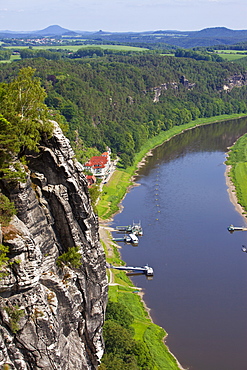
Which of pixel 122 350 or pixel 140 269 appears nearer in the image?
pixel 122 350

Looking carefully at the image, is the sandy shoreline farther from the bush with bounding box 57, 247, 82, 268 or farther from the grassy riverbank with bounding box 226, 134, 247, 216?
the bush with bounding box 57, 247, 82, 268

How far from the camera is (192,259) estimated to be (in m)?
68.4

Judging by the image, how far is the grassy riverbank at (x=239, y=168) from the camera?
9569cm

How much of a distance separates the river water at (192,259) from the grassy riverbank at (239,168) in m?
2.48

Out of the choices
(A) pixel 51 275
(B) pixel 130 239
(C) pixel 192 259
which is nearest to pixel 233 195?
(B) pixel 130 239

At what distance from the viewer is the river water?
51094mm

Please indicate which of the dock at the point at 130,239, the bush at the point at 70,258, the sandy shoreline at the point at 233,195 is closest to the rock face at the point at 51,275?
the bush at the point at 70,258

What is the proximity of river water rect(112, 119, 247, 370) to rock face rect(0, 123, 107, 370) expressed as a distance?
24269 mm

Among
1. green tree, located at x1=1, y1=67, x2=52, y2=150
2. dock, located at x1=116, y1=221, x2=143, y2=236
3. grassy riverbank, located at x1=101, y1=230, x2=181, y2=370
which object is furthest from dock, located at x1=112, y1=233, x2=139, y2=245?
green tree, located at x1=1, y1=67, x2=52, y2=150

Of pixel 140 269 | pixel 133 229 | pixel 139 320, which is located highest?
pixel 133 229

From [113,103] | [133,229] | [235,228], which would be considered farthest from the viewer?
[113,103]

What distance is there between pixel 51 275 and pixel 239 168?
3826 inches

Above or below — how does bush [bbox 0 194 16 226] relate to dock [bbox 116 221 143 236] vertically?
above

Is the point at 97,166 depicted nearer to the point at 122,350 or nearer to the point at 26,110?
the point at 122,350
